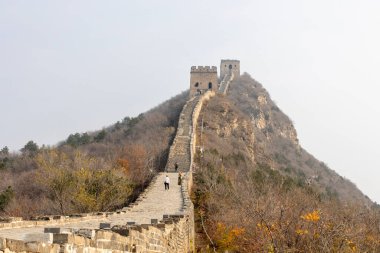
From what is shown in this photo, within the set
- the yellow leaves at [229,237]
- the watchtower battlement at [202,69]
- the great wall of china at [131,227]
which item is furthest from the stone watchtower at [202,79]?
the yellow leaves at [229,237]

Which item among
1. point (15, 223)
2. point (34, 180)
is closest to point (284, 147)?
point (34, 180)

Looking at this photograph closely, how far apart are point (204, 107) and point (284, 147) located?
21.0 meters

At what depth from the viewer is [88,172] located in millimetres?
25922

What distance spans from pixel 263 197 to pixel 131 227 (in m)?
14.1

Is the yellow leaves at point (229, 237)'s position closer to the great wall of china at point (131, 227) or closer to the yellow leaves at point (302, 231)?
the great wall of china at point (131, 227)

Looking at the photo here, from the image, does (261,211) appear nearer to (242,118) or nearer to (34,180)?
(34,180)

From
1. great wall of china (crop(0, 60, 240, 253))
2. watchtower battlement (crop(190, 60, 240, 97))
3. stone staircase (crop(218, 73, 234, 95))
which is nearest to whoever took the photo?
great wall of china (crop(0, 60, 240, 253))

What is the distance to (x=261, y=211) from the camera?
17.0 m

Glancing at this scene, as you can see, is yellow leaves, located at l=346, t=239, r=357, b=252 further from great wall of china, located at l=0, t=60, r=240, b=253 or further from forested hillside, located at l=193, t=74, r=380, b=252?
great wall of china, located at l=0, t=60, r=240, b=253

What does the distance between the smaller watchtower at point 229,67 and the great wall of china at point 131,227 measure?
5229cm

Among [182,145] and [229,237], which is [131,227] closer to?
[229,237]

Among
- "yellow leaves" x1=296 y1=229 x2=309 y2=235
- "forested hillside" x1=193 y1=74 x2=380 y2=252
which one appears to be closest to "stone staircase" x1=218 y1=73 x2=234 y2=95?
"forested hillside" x1=193 y1=74 x2=380 y2=252

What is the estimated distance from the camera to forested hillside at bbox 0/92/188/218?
82.1ft

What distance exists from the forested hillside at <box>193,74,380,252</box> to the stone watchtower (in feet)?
16.4
